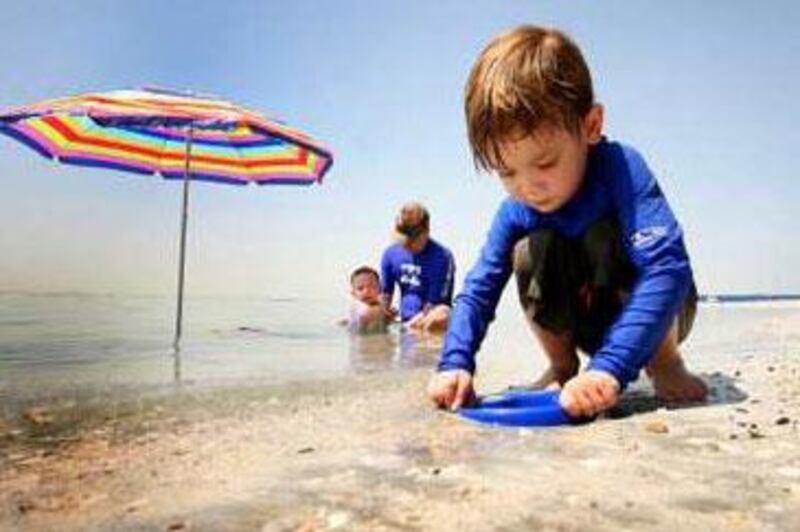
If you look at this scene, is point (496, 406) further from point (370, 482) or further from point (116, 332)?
point (116, 332)

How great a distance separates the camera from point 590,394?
8.64ft

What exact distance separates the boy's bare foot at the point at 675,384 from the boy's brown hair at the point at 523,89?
0.95 m

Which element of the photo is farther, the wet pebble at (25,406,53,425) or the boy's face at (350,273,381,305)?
the boy's face at (350,273,381,305)

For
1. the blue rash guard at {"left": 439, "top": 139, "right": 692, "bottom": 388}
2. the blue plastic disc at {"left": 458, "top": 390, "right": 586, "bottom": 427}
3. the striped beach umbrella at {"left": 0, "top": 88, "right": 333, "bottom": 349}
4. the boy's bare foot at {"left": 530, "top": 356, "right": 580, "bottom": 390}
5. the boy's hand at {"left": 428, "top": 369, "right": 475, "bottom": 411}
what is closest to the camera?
the blue plastic disc at {"left": 458, "top": 390, "right": 586, "bottom": 427}

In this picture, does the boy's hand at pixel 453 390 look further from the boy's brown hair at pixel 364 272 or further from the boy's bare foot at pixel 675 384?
the boy's brown hair at pixel 364 272

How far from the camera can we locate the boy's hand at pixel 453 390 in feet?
9.70

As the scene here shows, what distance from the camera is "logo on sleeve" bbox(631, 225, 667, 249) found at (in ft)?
9.34

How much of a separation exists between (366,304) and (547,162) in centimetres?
624

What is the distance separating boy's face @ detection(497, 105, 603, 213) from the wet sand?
0.77 meters

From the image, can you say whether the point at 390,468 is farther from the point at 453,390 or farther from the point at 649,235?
the point at 649,235

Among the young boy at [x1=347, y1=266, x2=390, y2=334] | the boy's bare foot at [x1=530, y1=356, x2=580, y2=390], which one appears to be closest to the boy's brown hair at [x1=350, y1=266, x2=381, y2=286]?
the young boy at [x1=347, y1=266, x2=390, y2=334]

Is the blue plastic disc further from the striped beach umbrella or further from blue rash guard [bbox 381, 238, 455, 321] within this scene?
blue rash guard [bbox 381, 238, 455, 321]

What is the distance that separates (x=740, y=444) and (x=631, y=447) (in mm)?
292

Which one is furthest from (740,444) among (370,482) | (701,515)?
(370,482)
